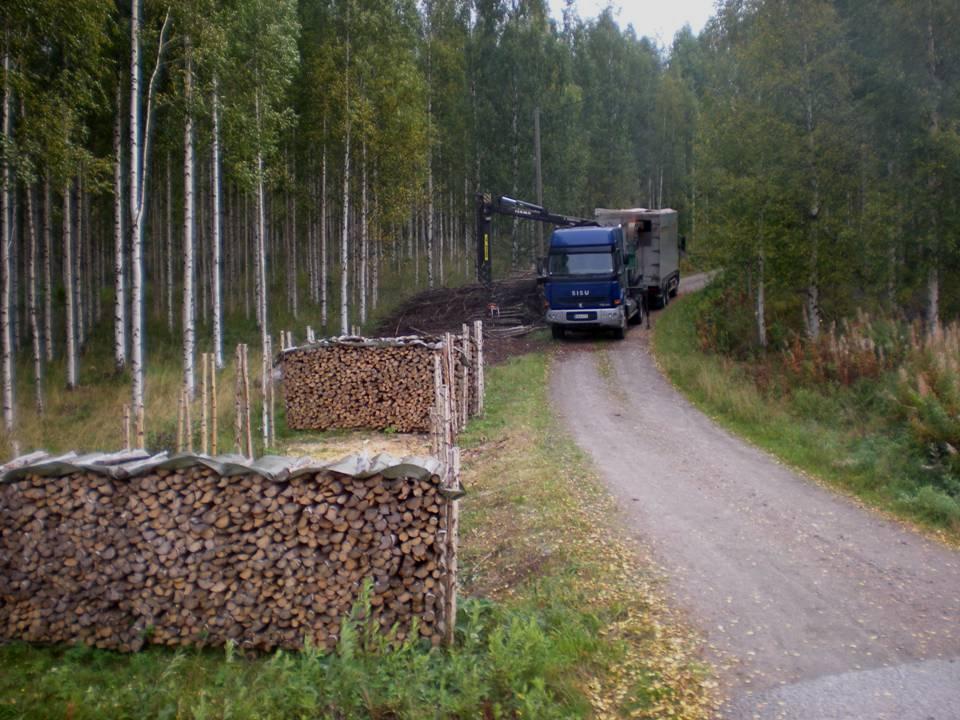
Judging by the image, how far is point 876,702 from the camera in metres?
5.37

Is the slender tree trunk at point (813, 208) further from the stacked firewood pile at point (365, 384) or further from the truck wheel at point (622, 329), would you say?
the stacked firewood pile at point (365, 384)

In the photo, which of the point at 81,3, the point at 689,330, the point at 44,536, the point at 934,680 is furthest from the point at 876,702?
the point at 689,330

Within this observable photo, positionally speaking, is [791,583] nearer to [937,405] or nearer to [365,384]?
[937,405]

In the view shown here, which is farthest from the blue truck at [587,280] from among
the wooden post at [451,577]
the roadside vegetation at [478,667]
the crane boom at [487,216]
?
the wooden post at [451,577]

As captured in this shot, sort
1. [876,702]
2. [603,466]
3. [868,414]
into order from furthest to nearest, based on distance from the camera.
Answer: [868,414] → [603,466] → [876,702]

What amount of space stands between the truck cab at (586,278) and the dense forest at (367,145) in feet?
9.06

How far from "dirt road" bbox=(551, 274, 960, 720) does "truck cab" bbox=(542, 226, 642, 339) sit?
32.7 ft

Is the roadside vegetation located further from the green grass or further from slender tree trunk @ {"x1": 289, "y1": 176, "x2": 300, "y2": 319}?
slender tree trunk @ {"x1": 289, "y1": 176, "x2": 300, "y2": 319}

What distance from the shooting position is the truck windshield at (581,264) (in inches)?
902

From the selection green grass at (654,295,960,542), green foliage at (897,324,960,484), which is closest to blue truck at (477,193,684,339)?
green grass at (654,295,960,542)

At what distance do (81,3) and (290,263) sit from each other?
16.2 meters

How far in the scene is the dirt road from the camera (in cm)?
555

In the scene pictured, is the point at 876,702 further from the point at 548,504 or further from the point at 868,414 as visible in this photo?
the point at 868,414

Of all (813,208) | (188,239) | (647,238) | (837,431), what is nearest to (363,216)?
(647,238)
